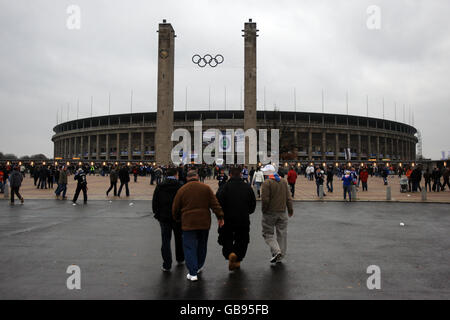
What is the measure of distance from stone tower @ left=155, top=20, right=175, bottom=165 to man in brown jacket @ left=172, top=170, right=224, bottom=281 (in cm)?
4602

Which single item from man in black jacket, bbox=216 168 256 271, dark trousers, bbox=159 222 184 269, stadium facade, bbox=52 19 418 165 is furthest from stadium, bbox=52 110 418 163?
dark trousers, bbox=159 222 184 269

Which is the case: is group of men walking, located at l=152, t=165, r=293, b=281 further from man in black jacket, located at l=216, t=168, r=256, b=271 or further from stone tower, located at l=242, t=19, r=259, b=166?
stone tower, located at l=242, t=19, r=259, b=166

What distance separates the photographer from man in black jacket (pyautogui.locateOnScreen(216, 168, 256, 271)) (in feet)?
18.3

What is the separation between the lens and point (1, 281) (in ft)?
15.9

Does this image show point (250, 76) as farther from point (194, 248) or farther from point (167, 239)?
point (194, 248)

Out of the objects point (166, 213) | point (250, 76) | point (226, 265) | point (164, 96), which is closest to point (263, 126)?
point (250, 76)

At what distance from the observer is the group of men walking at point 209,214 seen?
5062mm

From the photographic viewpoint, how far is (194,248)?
5043 mm

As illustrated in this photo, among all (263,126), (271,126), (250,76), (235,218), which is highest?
(250,76)

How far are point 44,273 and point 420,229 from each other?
31.2 feet

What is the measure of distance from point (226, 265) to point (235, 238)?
573 millimetres

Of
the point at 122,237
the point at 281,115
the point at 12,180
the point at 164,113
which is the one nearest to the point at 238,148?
the point at 281,115

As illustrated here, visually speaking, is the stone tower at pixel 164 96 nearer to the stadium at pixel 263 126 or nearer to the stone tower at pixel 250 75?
the stone tower at pixel 250 75

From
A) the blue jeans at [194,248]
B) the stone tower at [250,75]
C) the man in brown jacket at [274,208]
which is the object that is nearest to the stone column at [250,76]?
the stone tower at [250,75]
